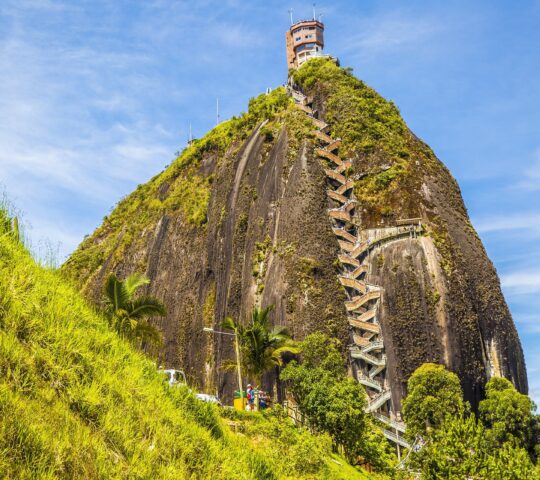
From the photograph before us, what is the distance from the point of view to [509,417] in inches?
1633

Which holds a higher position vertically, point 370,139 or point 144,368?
point 370,139

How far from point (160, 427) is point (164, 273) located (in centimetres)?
5860

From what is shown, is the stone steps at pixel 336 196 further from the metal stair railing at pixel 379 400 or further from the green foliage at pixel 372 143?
the metal stair railing at pixel 379 400

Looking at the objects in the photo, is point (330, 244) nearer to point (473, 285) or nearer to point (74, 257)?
point (473, 285)

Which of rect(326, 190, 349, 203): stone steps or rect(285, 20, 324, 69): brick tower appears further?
rect(285, 20, 324, 69): brick tower

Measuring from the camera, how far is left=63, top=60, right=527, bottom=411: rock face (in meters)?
48.1

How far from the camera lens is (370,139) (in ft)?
201

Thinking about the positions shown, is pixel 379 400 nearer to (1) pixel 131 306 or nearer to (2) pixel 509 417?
(2) pixel 509 417

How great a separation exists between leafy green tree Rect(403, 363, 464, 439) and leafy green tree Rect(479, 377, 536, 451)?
290cm

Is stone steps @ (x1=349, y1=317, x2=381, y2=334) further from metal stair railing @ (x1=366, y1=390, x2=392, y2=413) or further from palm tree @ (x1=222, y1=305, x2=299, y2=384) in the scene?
palm tree @ (x1=222, y1=305, x2=299, y2=384)

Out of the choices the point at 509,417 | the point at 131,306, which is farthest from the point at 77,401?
the point at 509,417

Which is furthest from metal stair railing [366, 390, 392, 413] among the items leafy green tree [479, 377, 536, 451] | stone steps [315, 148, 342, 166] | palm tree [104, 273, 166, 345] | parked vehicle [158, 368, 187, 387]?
parked vehicle [158, 368, 187, 387]

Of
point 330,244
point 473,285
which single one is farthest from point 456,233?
point 330,244

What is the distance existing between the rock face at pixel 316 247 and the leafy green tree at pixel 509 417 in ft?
7.97
